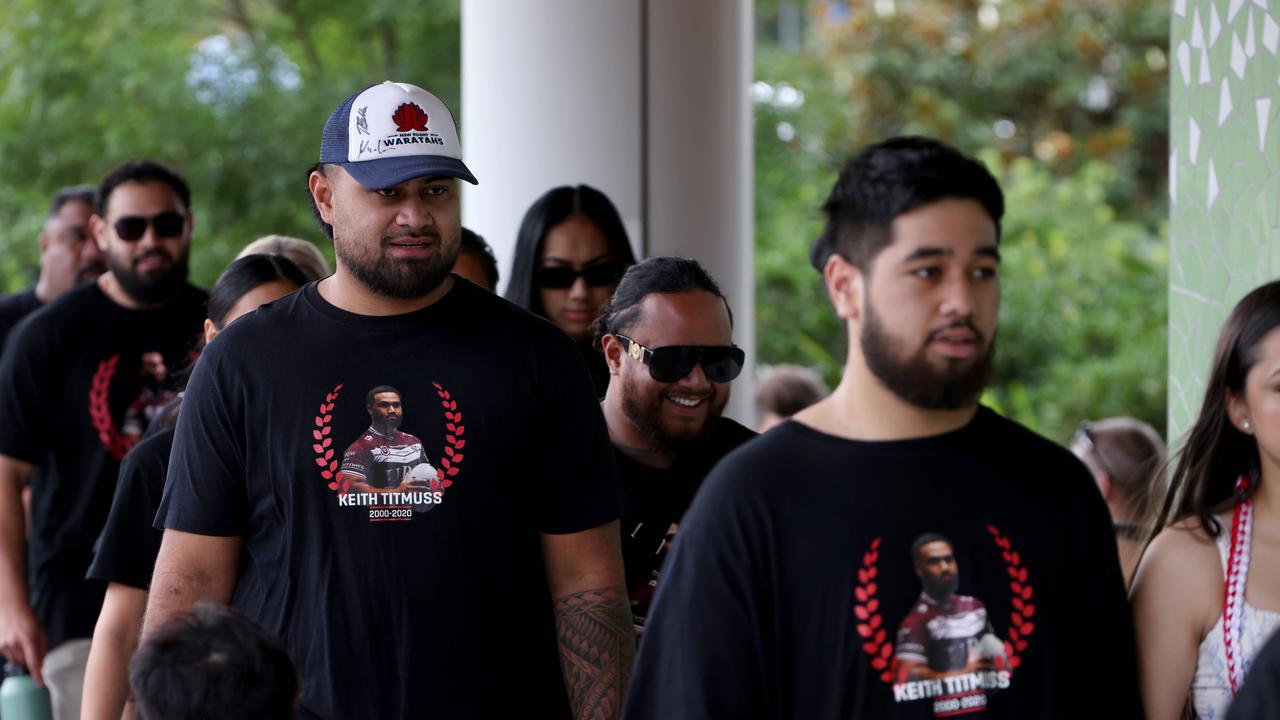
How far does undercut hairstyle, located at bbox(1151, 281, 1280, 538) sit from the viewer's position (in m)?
3.53

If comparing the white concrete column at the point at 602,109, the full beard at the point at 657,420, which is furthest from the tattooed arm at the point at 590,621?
the white concrete column at the point at 602,109

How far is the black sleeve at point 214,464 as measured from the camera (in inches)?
149

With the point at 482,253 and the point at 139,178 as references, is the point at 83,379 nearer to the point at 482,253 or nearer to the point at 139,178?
the point at 139,178

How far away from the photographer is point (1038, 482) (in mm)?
2877

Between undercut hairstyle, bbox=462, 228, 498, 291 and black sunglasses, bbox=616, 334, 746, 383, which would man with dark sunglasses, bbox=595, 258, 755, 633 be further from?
→ undercut hairstyle, bbox=462, 228, 498, 291

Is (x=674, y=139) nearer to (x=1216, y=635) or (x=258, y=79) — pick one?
(x=1216, y=635)

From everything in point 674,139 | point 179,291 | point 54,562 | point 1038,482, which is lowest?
point 54,562

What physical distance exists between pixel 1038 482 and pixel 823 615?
43 centimetres

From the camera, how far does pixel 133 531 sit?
4.50 metres

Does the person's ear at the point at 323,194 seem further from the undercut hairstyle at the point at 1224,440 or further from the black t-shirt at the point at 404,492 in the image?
the undercut hairstyle at the point at 1224,440

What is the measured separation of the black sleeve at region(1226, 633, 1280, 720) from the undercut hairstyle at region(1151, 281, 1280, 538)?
1.25 meters

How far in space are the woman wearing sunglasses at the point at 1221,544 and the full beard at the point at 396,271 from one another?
1600 mm

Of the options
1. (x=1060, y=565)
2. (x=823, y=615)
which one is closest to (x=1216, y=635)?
(x=1060, y=565)

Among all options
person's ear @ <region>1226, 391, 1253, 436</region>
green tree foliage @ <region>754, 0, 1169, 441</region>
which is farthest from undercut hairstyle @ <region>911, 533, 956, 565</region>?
green tree foliage @ <region>754, 0, 1169, 441</region>
